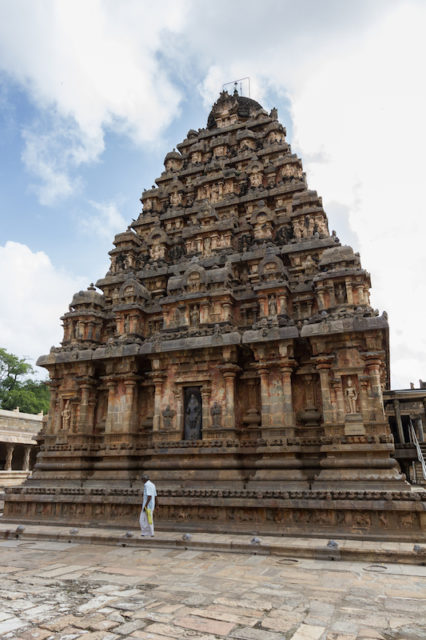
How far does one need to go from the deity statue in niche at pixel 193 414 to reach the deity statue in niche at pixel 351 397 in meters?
5.69

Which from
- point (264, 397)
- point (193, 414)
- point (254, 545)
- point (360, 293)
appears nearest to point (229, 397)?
point (264, 397)

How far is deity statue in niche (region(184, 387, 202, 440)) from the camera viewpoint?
652 inches

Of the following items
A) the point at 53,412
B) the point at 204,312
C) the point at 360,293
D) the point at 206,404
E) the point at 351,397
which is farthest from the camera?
the point at 53,412

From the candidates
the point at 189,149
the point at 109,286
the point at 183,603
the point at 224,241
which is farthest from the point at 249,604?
the point at 189,149

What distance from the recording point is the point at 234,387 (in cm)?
1634

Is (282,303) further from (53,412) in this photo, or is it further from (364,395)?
(53,412)

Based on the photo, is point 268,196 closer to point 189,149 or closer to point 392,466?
point 189,149

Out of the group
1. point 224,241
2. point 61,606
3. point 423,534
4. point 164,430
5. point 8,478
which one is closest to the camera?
point 61,606

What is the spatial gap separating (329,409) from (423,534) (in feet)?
14.7

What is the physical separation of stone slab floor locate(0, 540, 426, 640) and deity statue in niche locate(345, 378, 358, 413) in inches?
213

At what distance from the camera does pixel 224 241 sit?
20781mm

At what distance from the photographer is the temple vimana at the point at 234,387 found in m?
13.4

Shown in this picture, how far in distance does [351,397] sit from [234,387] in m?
4.37

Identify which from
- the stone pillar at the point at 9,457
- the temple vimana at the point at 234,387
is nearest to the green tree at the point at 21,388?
the stone pillar at the point at 9,457
